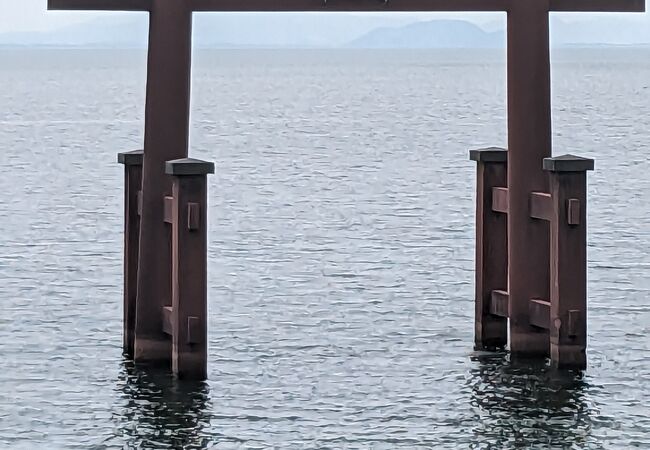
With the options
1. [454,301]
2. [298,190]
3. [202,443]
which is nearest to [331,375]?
[202,443]

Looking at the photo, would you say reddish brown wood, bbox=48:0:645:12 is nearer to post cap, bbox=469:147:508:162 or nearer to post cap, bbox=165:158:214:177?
post cap, bbox=469:147:508:162

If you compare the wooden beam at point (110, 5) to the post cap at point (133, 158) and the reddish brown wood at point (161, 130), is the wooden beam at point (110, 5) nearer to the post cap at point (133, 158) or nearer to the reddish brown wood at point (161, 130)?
the reddish brown wood at point (161, 130)

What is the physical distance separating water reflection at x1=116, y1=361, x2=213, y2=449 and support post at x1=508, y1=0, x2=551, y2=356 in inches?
125

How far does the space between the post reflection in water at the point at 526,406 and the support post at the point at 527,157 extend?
16.6 inches

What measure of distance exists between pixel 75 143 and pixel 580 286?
1916 inches

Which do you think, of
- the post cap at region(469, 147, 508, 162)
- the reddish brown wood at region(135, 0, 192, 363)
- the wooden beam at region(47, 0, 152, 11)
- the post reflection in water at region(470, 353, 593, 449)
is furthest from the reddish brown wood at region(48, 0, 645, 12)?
the post reflection in water at region(470, 353, 593, 449)

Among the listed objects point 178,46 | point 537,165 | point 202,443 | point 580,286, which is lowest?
point 202,443

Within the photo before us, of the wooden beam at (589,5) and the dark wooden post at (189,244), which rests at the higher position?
the wooden beam at (589,5)

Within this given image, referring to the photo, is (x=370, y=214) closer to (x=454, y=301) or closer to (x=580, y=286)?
(x=454, y=301)

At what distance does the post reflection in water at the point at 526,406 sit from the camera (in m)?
14.4

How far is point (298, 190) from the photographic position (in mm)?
41094

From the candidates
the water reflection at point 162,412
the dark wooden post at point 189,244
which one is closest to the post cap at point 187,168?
the dark wooden post at point 189,244

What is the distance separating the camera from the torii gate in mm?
16016

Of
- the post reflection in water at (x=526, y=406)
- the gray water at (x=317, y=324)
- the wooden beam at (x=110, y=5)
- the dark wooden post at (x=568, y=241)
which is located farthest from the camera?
the wooden beam at (x=110, y=5)
